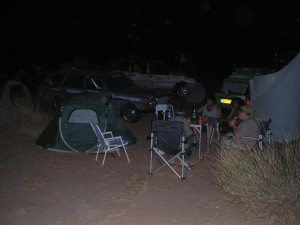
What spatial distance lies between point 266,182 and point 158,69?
13.4 metres

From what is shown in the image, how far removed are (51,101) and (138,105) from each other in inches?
117

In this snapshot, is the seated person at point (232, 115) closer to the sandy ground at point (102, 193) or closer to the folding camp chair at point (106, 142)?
the sandy ground at point (102, 193)

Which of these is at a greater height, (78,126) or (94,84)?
(94,84)

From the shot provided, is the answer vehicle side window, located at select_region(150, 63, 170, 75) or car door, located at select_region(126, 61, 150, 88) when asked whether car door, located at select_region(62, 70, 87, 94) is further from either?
vehicle side window, located at select_region(150, 63, 170, 75)

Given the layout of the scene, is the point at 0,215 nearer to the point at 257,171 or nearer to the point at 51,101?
the point at 257,171

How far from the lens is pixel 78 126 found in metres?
9.90

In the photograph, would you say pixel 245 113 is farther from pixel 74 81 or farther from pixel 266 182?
pixel 74 81

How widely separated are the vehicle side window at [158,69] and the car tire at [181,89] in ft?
2.47

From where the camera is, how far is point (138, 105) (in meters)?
13.5

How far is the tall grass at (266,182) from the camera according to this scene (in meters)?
5.99

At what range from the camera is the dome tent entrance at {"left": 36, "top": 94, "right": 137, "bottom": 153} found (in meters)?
9.83

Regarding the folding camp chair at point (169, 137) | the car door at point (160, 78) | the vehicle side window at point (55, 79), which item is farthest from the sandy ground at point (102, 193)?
the car door at point (160, 78)

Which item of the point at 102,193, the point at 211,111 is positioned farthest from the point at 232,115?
the point at 102,193

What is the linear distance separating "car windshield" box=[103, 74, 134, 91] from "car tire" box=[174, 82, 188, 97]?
468cm
